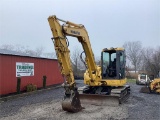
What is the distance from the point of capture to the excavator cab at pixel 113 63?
41.2 feet

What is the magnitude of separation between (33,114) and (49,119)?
3.58 ft

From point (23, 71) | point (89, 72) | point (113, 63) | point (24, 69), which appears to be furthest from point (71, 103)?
point (24, 69)

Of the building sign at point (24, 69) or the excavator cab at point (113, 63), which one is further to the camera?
the building sign at point (24, 69)

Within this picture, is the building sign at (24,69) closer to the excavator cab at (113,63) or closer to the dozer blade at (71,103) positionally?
the excavator cab at (113,63)

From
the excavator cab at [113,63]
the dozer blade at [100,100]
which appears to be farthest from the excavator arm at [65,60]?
the excavator cab at [113,63]

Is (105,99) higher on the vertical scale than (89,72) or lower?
lower

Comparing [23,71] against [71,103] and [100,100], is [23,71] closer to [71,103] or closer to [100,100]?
[100,100]

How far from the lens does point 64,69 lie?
31.4ft

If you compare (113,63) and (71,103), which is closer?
(71,103)

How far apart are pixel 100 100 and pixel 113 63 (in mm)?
2391

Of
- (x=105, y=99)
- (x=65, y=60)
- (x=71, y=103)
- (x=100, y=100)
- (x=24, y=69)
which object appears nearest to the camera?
(x=71, y=103)

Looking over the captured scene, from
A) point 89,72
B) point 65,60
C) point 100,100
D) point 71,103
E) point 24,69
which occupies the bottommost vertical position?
point 100,100

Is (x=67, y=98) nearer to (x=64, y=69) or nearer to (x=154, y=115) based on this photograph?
(x=64, y=69)

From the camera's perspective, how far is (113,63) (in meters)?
12.9
